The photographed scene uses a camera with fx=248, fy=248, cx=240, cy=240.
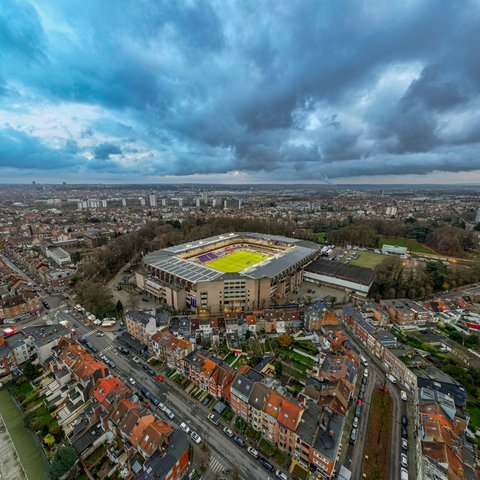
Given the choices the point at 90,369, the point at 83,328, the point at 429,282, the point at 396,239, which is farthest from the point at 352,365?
the point at 396,239

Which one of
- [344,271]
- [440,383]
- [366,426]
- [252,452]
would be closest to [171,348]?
[252,452]

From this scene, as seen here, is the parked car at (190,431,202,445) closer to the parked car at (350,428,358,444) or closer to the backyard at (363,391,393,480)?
the parked car at (350,428,358,444)

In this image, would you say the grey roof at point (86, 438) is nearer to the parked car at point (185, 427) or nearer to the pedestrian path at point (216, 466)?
the parked car at point (185, 427)

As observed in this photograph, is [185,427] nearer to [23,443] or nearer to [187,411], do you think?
[187,411]

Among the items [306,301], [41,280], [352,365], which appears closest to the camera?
[352,365]

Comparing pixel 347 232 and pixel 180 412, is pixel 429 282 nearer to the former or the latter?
pixel 347 232

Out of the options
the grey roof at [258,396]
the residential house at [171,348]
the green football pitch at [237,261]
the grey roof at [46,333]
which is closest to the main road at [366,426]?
the grey roof at [258,396]
